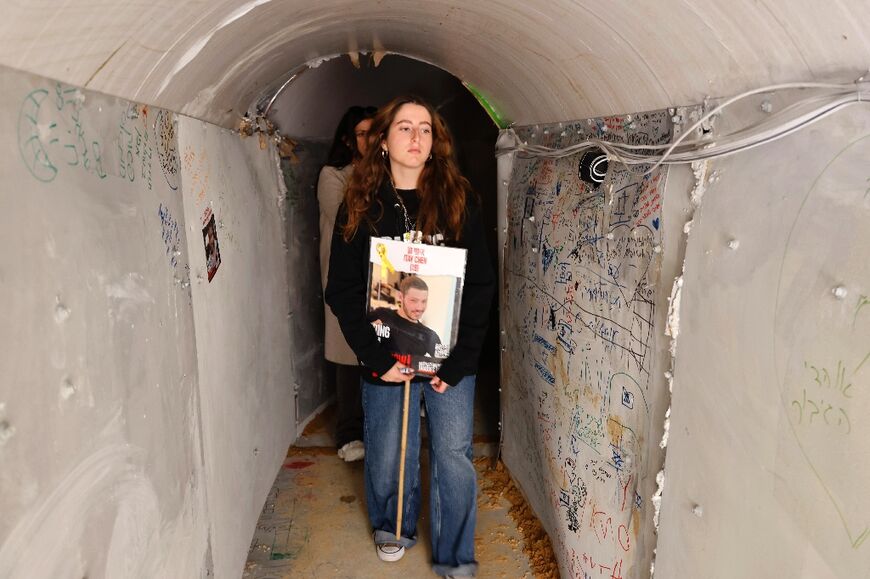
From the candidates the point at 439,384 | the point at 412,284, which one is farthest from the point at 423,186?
the point at 439,384

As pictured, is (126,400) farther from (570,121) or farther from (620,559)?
(570,121)

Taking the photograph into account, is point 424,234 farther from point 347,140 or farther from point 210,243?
point 347,140

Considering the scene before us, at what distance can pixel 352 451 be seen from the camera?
4.20m

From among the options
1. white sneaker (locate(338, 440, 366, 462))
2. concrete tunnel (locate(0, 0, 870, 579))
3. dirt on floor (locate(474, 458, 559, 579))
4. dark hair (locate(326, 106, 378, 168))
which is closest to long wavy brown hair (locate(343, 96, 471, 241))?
concrete tunnel (locate(0, 0, 870, 579))

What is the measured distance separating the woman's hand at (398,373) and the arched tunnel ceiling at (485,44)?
1240mm

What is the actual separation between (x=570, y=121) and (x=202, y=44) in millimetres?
1487

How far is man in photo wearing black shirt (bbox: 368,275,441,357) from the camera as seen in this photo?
272cm

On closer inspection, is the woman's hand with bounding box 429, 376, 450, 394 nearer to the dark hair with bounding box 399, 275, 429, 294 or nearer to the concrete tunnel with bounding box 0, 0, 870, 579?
the dark hair with bounding box 399, 275, 429, 294

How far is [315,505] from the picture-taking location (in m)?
3.73

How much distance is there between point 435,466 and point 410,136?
1.43 meters

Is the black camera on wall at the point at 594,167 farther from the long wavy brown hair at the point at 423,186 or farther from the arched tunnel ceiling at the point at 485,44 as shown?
the long wavy brown hair at the point at 423,186

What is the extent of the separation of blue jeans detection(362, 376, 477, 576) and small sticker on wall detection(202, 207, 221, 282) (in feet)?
2.75

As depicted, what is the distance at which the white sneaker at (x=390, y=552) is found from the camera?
126 inches

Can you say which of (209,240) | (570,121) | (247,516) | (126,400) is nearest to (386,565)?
(247,516)
